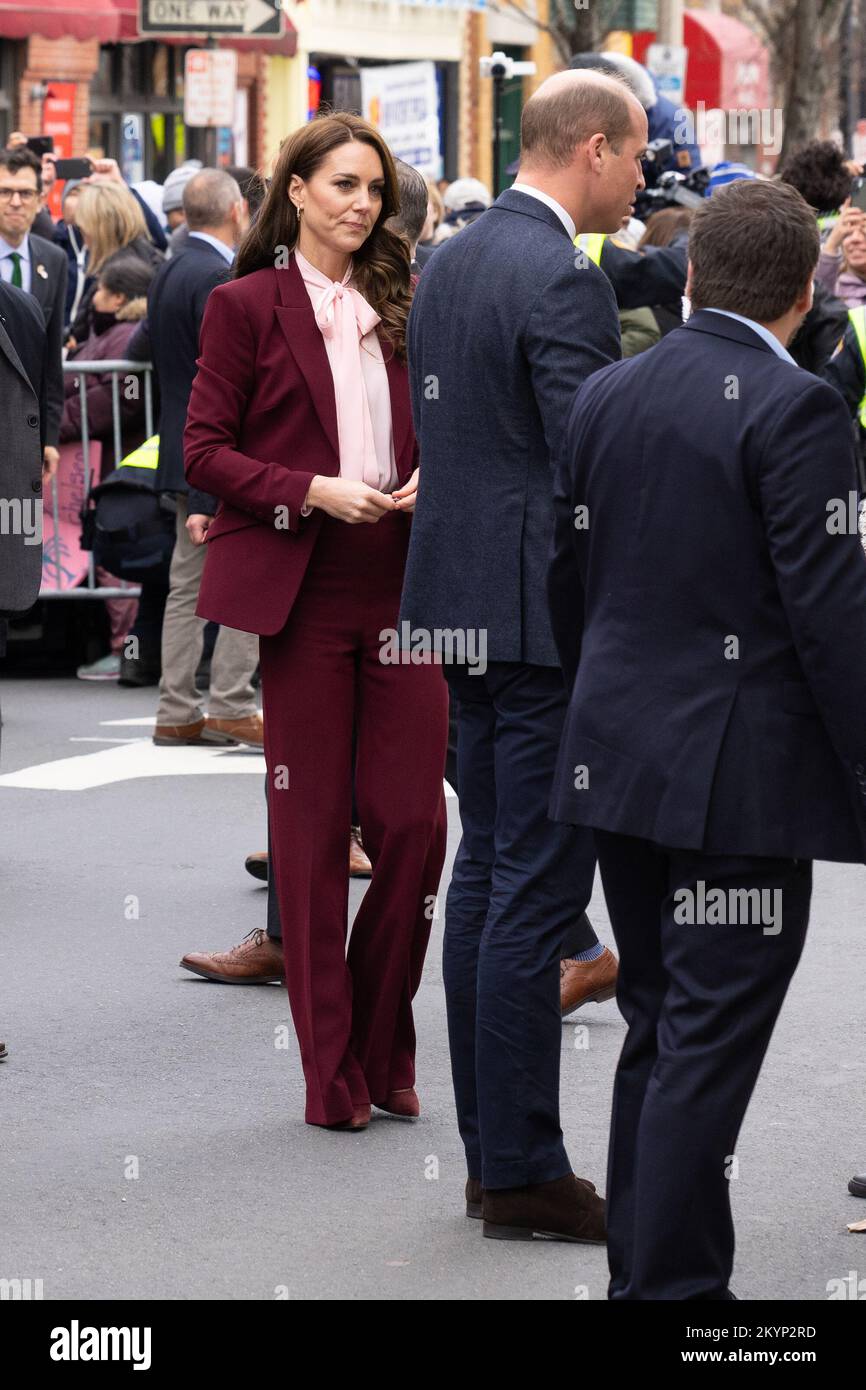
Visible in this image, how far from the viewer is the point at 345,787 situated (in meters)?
5.41

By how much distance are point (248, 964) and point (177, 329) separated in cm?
481

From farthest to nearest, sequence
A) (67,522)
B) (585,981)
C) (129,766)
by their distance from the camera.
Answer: (67,522) < (129,766) < (585,981)

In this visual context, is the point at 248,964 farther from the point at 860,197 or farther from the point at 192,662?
the point at 860,197

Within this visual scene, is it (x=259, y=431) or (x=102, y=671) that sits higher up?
(x=259, y=431)

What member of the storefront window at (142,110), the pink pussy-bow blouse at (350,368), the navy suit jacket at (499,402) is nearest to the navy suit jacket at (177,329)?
the pink pussy-bow blouse at (350,368)

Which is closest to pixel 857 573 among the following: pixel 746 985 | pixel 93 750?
pixel 746 985

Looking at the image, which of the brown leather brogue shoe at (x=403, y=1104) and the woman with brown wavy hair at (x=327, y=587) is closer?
the woman with brown wavy hair at (x=327, y=587)

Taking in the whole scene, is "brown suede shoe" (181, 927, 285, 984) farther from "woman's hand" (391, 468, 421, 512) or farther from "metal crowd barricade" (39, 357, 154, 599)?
"metal crowd barricade" (39, 357, 154, 599)

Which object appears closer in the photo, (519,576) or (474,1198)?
(519,576)

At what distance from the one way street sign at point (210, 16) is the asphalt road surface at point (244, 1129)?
35.2 feet

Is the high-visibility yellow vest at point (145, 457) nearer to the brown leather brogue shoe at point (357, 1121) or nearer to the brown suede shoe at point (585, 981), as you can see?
the brown suede shoe at point (585, 981)

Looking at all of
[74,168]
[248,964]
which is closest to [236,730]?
[248,964]

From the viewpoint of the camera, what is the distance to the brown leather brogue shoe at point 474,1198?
4812 millimetres

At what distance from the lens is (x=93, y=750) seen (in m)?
10.5
